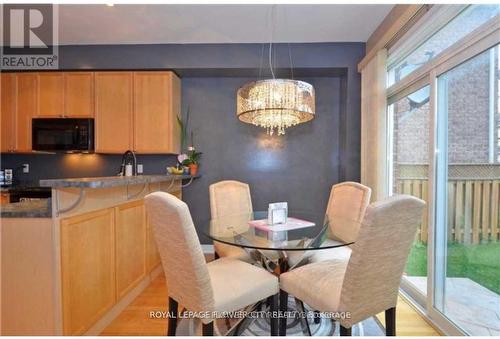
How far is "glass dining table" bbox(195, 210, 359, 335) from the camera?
60.6 inches

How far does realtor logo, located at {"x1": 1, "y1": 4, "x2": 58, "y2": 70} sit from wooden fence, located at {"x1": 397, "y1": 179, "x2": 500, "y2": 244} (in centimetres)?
380

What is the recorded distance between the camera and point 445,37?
74.9 inches

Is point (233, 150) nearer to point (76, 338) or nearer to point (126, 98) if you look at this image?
point (126, 98)

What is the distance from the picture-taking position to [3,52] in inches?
124

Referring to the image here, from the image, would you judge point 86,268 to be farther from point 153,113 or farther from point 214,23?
point 214,23

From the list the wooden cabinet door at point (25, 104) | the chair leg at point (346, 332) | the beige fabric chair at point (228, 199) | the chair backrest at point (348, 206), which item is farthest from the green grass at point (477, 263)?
the wooden cabinet door at point (25, 104)

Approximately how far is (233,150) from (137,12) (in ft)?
6.10

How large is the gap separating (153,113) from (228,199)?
154 centimetres

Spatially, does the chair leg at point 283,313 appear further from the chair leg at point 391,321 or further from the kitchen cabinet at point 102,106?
the kitchen cabinet at point 102,106

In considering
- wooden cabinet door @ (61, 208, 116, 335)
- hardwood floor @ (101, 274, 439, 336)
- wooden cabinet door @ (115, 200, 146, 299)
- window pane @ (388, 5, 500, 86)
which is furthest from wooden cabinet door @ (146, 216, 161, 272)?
window pane @ (388, 5, 500, 86)

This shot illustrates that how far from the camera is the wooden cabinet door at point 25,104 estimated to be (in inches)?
126

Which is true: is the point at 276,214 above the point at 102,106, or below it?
below

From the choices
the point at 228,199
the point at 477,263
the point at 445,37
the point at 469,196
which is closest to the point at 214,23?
the point at 228,199

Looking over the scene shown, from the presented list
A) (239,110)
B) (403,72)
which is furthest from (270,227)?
(403,72)
